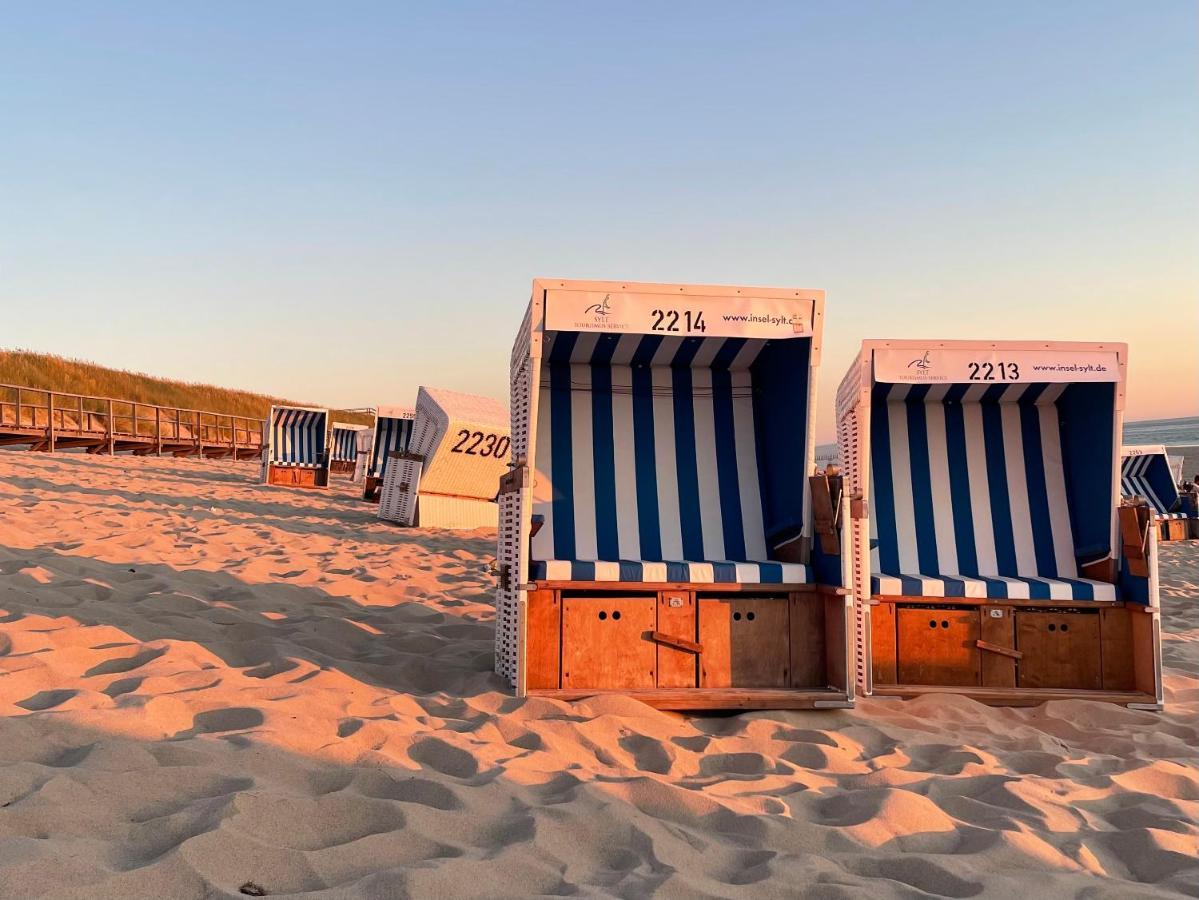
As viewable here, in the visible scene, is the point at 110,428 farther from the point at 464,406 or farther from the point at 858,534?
the point at 858,534

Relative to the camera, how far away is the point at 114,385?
2816 cm

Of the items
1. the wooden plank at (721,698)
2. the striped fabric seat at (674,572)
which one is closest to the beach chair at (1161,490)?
the striped fabric seat at (674,572)

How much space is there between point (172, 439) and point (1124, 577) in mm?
26932

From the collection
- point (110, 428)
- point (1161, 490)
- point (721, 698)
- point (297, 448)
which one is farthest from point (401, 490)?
→ point (110, 428)

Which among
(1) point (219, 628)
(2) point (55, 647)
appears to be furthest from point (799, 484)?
(2) point (55, 647)

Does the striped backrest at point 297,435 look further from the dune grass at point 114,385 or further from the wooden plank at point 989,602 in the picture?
the wooden plank at point 989,602

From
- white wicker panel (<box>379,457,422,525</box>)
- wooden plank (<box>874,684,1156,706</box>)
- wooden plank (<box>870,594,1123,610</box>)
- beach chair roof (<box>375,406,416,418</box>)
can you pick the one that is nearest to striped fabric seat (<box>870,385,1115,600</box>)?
wooden plank (<box>870,594,1123,610</box>)

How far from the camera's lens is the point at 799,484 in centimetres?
477

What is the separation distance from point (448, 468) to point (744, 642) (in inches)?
294

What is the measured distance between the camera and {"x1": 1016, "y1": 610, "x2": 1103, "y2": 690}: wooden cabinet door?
15.2 feet

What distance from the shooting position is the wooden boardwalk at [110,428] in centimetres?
2073

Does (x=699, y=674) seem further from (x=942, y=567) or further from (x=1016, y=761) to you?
(x=942, y=567)

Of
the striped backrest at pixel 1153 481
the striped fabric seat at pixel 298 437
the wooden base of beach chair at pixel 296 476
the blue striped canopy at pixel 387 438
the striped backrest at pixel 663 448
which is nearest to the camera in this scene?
the striped backrest at pixel 663 448

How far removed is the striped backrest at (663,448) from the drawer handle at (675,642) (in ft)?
2.60
